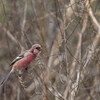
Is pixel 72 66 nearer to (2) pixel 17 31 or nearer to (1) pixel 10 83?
(2) pixel 17 31

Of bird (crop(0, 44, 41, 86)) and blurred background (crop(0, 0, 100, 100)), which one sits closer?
blurred background (crop(0, 0, 100, 100))

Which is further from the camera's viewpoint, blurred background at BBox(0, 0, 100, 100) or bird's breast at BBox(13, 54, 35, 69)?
bird's breast at BBox(13, 54, 35, 69)

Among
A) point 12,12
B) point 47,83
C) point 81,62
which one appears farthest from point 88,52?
point 12,12

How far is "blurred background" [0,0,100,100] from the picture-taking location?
5551 millimetres

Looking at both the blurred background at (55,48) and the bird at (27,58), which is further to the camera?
the bird at (27,58)

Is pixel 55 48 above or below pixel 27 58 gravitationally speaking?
below

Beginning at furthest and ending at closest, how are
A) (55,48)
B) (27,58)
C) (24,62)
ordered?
1. (55,48)
2. (24,62)
3. (27,58)

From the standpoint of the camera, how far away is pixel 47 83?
5.93 meters

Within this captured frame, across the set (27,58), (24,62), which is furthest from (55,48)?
(27,58)

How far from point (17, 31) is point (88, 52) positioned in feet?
12.3

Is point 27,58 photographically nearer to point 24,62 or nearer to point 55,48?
point 24,62

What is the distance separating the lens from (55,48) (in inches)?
324

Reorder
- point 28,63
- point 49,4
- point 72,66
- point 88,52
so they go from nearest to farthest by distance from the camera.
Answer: point 88,52 < point 28,63 < point 72,66 < point 49,4

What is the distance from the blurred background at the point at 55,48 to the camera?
5.55 m
